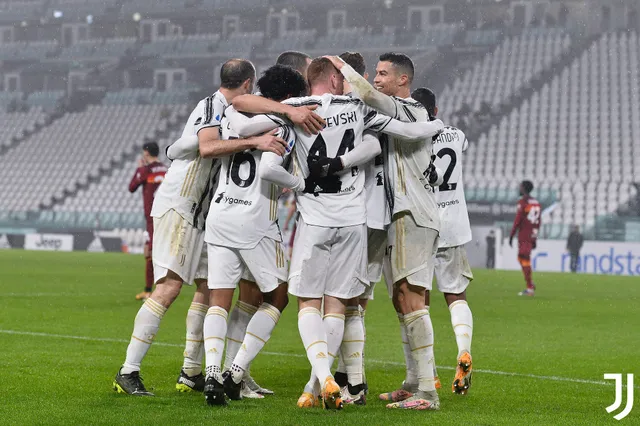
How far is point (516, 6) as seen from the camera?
1614 inches

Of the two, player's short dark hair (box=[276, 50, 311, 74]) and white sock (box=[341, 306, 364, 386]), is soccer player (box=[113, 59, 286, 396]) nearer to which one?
player's short dark hair (box=[276, 50, 311, 74])

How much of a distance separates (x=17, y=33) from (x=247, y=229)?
1801 inches

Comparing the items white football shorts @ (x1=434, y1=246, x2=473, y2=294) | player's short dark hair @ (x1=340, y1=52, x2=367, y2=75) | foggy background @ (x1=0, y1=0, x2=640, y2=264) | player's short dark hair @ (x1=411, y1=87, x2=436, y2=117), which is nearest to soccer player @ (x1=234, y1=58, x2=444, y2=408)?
player's short dark hair @ (x1=340, y1=52, x2=367, y2=75)

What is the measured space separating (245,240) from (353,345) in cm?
90

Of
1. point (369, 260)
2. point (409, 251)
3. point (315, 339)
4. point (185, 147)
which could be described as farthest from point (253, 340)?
point (185, 147)

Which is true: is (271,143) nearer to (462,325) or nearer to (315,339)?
(315,339)

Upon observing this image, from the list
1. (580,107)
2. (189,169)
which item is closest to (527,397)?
(189,169)

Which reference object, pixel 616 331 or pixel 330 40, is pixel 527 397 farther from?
pixel 330 40

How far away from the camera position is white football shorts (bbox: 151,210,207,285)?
19.5 feet

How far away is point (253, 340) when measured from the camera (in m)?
5.57

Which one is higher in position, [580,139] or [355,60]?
[355,60]

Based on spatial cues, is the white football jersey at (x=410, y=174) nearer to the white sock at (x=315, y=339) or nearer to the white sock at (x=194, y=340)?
the white sock at (x=315, y=339)

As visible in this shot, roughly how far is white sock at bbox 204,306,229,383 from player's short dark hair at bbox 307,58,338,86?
139cm

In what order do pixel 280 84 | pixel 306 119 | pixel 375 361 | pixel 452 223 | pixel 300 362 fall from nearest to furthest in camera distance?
pixel 306 119 → pixel 280 84 → pixel 452 223 → pixel 300 362 → pixel 375 361
